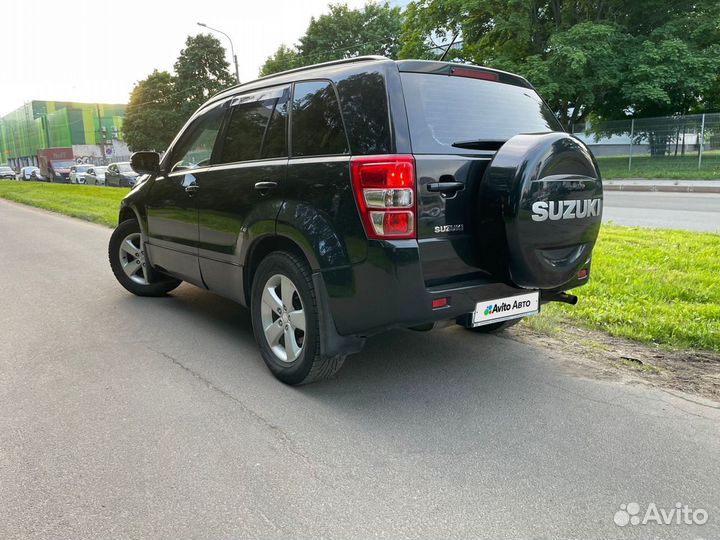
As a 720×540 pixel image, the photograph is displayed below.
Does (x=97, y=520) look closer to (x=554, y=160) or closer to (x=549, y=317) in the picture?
(x=554, y=160)

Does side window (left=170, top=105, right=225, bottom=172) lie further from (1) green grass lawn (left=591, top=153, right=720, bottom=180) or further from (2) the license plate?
(1) green grass lawn (left=591, top=153, right=720, bottom=180)

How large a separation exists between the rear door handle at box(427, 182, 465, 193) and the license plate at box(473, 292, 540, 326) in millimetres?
669

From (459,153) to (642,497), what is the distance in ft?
6.26

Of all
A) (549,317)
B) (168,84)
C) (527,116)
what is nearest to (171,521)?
(527,116)

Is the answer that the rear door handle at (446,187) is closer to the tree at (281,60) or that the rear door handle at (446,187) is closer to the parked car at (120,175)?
the parked car at (120,175)

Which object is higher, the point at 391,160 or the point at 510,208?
the point at 391,160

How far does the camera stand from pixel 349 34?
135ft

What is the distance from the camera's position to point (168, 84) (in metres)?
50.2

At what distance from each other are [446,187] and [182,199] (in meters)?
2.55

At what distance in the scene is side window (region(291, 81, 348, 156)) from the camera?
3354 mm

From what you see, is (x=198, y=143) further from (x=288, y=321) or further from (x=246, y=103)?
(x=288, y=321)

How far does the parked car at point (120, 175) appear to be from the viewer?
29562 mm

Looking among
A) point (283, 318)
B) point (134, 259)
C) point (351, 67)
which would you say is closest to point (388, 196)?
point (351, 67)

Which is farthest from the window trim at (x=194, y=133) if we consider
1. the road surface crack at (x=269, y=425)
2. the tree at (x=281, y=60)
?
the tree at (x=281, y=60)
